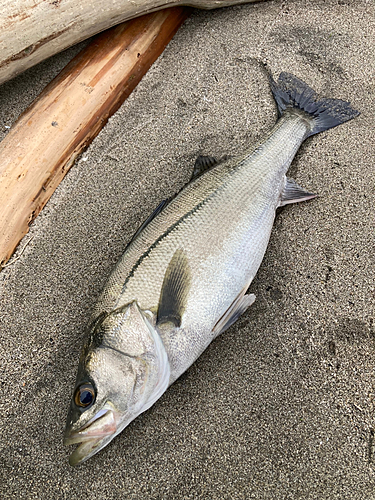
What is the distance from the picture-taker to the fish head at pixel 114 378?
1753 millimetres

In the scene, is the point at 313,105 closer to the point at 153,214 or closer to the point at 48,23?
the point at 153,214

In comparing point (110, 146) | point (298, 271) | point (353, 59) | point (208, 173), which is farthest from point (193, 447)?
point (353, 59)

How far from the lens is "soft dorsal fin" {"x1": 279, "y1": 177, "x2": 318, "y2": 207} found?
257 cm

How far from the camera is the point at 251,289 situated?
2.45 metres

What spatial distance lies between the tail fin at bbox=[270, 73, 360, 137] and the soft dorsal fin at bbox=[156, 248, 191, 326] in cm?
151

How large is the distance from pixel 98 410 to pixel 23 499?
0.78 metres

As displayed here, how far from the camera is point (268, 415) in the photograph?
83.9 inches

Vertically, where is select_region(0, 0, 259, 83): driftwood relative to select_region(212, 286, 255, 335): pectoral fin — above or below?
above

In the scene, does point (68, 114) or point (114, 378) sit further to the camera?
point (68, 114)

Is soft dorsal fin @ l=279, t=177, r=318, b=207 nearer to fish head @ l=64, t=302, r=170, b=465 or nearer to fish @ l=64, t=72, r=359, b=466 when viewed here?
fish @ l=64, t=72, r=359, b=466

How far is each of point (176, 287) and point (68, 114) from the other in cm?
164

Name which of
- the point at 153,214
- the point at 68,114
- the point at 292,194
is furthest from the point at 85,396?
the point at 68,114

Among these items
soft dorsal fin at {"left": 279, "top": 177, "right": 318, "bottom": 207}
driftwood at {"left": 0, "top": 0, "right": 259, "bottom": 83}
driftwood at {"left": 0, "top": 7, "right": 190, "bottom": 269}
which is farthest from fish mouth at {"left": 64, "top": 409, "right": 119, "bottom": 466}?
driftwood at {"left": 0, "top": 0, "right": 259, "bottom": 83}

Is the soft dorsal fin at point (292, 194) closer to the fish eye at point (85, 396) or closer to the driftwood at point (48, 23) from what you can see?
the fish eye at point (85, 396)
